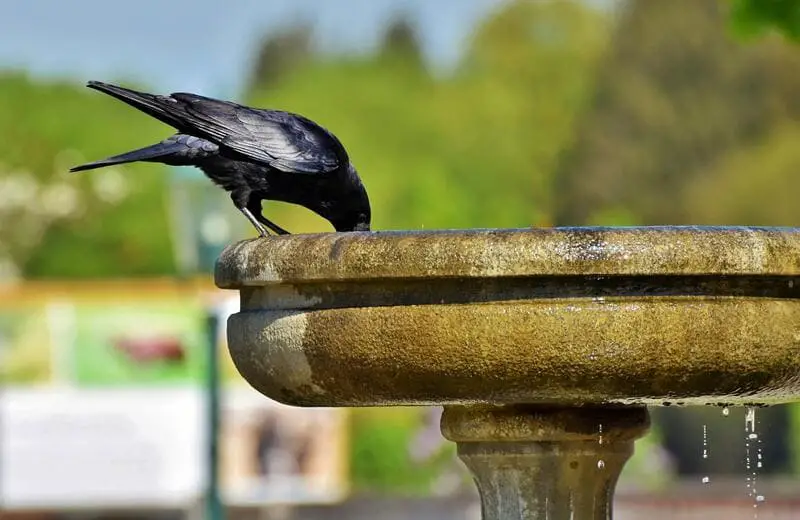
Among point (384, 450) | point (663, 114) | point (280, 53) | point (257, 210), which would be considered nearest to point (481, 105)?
point (663, 114)

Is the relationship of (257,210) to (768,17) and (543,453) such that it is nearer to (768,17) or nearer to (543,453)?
(543,453)

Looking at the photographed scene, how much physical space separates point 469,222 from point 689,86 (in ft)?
47.1

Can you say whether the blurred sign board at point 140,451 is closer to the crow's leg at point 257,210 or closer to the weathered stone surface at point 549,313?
the crow's leg at point 257,210

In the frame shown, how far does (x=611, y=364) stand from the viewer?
4629 millimetres

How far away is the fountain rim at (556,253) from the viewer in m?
4.54

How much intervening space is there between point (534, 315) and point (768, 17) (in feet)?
12.8

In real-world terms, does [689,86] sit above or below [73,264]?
above

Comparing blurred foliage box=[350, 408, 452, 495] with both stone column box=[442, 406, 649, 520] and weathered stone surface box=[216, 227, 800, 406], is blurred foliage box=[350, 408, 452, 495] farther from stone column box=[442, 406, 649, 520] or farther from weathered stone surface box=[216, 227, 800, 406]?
weathered stone surface box=[216, 227, 800, 406]

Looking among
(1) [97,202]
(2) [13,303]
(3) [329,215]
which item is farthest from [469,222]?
(3) [329,215]

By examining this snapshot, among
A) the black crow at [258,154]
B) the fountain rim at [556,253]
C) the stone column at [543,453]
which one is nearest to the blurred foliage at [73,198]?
the black crow at [258,154]

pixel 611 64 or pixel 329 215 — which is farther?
pixel 611 64

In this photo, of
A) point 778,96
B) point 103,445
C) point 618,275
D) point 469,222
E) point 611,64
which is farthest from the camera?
point 611,64

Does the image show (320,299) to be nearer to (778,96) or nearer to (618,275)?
(618,275)

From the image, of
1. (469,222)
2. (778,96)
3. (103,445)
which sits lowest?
(103,445)
